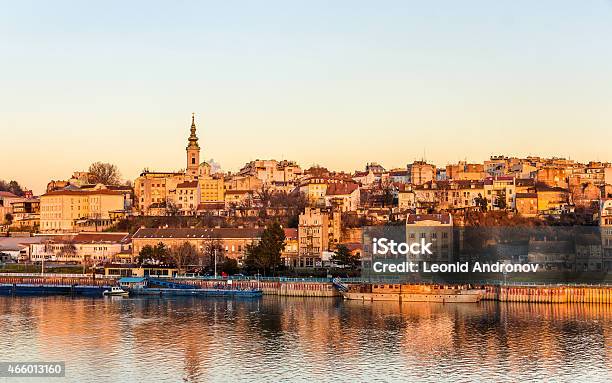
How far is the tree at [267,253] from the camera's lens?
45688mm

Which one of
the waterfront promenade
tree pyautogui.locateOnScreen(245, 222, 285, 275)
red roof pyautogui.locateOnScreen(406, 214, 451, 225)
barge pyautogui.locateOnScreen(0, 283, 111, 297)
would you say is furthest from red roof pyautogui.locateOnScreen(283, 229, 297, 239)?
barge pyautogui.locateOnScreen(0, 283, 111, 297)

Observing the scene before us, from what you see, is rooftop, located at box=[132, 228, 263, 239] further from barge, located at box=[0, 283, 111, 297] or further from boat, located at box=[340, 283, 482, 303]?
boat, located at box=[340, 283, 482, 303]

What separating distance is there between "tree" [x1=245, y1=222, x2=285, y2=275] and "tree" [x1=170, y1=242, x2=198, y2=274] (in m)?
4.54

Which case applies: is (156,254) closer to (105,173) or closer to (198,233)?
(198,233)

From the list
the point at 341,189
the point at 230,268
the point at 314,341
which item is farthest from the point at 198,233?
the point at 314,341

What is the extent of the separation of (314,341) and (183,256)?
22.7 m

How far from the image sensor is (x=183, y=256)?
163 ft

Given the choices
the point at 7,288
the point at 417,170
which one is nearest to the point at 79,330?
the point at 7,288

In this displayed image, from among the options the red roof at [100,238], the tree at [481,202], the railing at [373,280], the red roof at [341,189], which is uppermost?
the red roof at [341,189]

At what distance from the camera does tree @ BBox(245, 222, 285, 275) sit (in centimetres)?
4569

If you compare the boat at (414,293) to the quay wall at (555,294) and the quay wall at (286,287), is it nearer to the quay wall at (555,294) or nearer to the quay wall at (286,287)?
the quay wall at (555,294)

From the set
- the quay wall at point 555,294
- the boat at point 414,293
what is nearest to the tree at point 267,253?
the boat at point 414,293

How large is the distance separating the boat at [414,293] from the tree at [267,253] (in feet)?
22.1

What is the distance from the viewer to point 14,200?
257 feet
